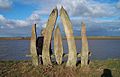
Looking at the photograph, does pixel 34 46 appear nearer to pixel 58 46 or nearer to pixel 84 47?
pixel 58 46

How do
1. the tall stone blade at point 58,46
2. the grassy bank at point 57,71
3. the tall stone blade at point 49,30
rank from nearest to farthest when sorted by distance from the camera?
1. the grassy bank at point 57,71
2. the tall stone blade at point 49,30
3. the tall stone blade at point 58,46

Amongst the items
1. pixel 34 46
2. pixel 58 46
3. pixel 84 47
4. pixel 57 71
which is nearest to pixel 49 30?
pixel 58 46

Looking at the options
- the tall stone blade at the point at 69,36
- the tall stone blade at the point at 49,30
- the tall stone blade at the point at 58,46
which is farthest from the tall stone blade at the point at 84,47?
the tall stone blade at the point at 49,30

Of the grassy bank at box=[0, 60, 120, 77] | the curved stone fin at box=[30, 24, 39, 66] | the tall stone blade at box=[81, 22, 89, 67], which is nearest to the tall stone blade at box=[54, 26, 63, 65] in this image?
the grassy bank at box=[0, 60, 120, 77]

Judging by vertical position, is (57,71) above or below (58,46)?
→ below

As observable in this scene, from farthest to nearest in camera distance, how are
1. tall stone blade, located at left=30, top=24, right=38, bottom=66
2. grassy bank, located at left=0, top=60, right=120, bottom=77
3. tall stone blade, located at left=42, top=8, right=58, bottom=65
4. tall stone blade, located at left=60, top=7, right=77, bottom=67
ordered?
1. tall stone blade, located at left=30, top=24, right=38, bottom=66
2. tall stone blade, located at left=42, top=8, right=58, bottom=65
3. tall stone blade, located at left=60, top=7, right=77, bottom=67
4. grassy bank, located at left=0, top=60, right=120, bottom=77

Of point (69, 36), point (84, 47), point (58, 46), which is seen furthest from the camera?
point (58, 46)

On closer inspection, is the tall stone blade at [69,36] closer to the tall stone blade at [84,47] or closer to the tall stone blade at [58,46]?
the tall stone blade at [84,47]

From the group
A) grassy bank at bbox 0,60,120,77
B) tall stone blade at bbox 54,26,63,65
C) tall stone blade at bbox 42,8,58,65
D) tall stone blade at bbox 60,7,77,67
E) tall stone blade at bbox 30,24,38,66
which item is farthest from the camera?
tall stone blade at bbox 54,26,63,65

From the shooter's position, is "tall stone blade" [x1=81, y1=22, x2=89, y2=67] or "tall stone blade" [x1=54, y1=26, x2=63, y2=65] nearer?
"tall stone blade" [x1=81, y1=22, x2=89, y2=67]

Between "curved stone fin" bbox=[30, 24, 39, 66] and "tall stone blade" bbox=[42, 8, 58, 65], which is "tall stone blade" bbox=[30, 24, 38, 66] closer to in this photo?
"curved stone fin" bbox=[30, 24, 39, 66]

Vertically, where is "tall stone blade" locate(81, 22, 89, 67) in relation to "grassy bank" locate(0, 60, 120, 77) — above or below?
above

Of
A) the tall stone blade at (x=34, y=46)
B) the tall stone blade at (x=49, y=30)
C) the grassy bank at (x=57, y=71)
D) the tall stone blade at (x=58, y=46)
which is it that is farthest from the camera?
the tall stone blade at (x=58, y=46)

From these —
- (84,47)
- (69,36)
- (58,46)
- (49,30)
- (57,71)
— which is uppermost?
(49,30)
